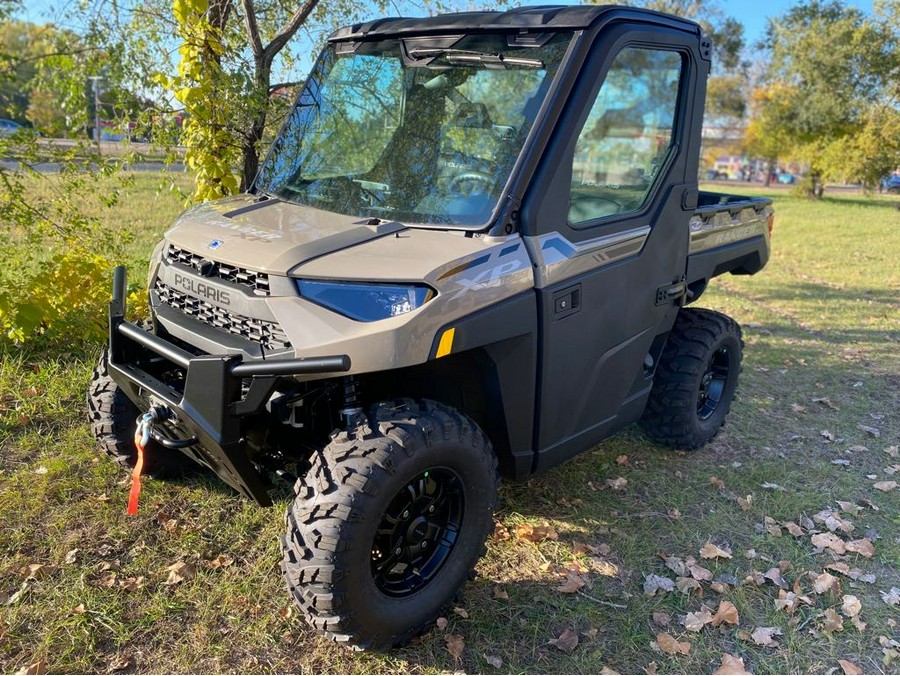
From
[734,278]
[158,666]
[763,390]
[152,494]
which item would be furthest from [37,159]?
[734,278]

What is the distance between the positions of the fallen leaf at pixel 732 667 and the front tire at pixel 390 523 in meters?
1.04

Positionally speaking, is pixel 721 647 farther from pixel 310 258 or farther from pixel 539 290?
pixel 310 258

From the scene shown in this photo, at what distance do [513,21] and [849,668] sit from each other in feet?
9.84

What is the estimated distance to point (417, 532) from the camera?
2.77 metres

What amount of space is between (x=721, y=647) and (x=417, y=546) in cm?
134

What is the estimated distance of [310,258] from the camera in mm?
2557

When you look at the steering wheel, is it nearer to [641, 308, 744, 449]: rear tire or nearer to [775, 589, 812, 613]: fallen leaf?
[641, 308, 744, 449]: rear tire

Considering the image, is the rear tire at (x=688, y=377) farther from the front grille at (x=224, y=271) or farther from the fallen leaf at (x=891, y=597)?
the front grille at (x=224, y=271)

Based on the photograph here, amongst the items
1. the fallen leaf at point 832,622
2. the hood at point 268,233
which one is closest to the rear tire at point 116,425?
the hood at point 268,233

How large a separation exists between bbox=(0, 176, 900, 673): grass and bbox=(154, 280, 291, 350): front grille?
1161 millimetres

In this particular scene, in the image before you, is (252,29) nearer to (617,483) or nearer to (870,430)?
(617,483)

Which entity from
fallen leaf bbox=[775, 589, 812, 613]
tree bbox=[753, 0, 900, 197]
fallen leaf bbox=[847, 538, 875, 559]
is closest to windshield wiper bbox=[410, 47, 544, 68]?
fallen leaf bbox=[775, 589, 812, 613]

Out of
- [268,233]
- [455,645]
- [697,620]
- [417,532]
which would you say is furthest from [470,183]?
[697,620]

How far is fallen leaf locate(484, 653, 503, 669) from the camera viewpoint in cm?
275
